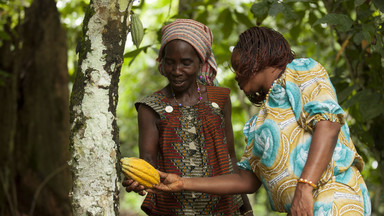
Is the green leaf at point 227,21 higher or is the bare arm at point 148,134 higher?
the green leaf at point 227,21

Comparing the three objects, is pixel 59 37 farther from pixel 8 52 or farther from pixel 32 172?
pixel 32 172

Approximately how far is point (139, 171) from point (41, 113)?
2842 mm

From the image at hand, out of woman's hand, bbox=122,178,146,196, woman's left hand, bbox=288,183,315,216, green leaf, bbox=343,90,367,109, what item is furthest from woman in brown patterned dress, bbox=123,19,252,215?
green leaf, bbox=343,90,367,109

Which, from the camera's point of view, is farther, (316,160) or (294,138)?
(294,138)

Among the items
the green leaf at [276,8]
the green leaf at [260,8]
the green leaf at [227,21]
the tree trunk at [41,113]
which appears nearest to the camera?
the green leaf at [276,8]

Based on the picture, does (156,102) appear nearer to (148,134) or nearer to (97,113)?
(148,134)

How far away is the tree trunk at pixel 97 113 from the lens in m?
1.44

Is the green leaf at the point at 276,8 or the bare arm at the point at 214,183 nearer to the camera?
the bare arm at the point at 214,183

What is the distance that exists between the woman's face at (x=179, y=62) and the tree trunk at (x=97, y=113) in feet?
1.65

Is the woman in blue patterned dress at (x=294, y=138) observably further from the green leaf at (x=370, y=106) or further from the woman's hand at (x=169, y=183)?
the green leaf at (x=370, y=106)

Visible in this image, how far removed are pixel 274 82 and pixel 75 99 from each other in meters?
0.70

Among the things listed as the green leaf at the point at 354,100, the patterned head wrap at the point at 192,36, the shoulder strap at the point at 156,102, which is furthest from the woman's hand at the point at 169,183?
the green leaf at the point at 354,100

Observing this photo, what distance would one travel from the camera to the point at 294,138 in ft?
5.11

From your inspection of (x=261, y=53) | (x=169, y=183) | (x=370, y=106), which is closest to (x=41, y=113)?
(x=169, y=183)
